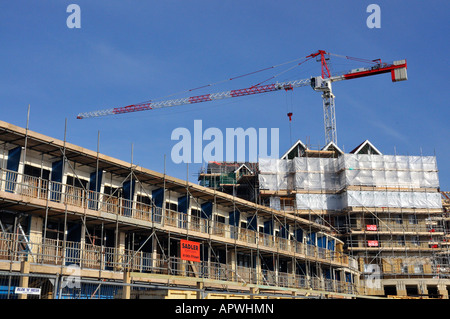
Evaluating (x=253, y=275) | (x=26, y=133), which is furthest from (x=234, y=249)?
(x=26, y=133)

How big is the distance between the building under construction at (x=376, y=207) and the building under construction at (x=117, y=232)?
83.4 feet

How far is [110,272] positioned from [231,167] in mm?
63415

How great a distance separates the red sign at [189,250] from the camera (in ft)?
94.1

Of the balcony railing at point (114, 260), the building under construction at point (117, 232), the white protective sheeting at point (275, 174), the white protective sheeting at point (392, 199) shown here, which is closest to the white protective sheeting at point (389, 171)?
the white protective sheeting at point (392, 199)

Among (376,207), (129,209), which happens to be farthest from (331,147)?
(129,209)

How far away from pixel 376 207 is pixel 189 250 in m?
42.6

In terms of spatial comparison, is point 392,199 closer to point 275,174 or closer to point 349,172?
point 349,172

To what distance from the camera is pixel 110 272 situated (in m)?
24.7

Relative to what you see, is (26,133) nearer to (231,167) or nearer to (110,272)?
(110,272)

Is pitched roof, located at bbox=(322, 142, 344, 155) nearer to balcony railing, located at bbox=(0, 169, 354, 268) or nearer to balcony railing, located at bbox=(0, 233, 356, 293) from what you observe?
balcony railing, located at bbox=(0, 169, 354, 268)

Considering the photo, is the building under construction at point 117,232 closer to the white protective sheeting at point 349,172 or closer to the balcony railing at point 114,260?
the balcony railing at point 114,260

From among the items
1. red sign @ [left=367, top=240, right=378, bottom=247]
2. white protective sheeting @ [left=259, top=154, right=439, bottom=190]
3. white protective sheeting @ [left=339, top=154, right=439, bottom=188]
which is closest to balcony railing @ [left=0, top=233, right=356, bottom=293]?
red sign @ [left=367, top=240, right=378, bottom=247]

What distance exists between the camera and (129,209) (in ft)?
92.5

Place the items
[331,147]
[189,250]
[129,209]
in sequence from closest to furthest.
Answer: [129,209], [189,250], [331,147]
